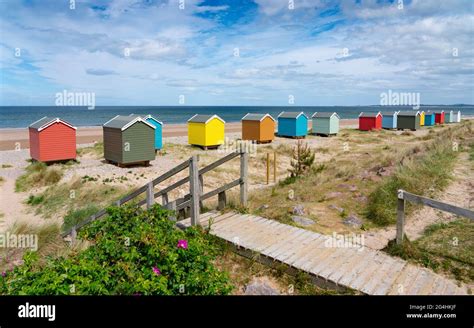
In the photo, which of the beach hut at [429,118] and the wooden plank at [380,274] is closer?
the wooden plank at [380,274]

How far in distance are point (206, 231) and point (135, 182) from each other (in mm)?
9435

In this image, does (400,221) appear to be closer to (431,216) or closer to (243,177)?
(431,216)

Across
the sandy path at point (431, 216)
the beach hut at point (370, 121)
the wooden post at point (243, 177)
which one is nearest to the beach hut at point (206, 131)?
the sandy path at point (431, 216)

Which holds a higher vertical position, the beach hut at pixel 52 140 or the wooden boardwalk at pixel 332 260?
the beach hut at pixel 52 140

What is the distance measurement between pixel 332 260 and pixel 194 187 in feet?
8.96

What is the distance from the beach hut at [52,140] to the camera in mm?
18484

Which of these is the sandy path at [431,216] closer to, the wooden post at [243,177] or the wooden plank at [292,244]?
the wooden plank at [292,244]

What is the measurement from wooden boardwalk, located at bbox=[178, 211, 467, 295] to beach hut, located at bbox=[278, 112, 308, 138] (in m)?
25.2

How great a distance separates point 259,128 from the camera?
28.6 m

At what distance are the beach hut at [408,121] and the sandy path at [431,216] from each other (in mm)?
34246

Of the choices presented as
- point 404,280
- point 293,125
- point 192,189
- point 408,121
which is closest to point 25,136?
point 293,125

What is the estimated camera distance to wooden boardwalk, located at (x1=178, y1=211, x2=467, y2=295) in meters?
5.21
